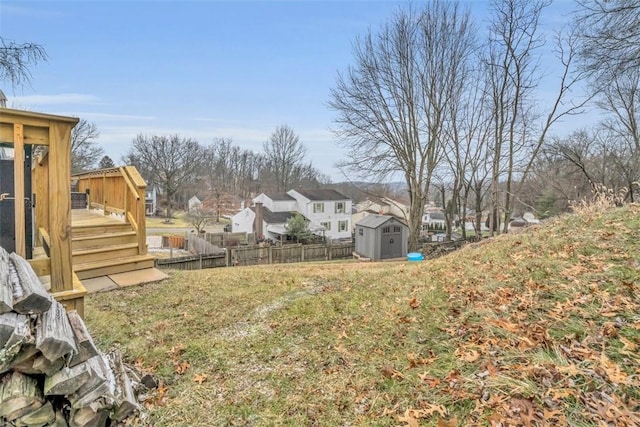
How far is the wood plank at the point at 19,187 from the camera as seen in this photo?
261 centimetres

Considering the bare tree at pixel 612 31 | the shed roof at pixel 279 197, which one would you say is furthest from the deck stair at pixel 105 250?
the shed roof at pixel 279 197

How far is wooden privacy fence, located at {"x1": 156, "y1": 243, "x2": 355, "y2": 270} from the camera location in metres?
12.8

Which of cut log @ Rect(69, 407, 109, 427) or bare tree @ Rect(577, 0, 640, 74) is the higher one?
bare tree @ Rect(577, 0, 640, 74)

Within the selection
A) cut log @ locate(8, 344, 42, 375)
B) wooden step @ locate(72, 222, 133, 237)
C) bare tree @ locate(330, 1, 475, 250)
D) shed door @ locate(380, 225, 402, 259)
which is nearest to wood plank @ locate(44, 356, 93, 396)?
cut log @ locate(8, 344, 42, 375)

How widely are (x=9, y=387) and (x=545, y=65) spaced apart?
18537 mm

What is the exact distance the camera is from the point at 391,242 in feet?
63.9

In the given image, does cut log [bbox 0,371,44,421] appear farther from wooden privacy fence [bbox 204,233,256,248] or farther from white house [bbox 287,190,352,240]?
white house [bbox 287,190,352,240]

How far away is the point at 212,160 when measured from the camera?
1596 inches

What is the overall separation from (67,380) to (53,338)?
0.28 metres

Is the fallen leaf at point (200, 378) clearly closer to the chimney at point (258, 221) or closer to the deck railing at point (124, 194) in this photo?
the deck railing at point (124, 194)

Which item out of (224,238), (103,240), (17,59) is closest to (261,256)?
(224,238)

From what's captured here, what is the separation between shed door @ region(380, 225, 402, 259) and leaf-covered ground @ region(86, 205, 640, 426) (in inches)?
573

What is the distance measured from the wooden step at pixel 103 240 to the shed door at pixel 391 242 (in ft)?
49.1

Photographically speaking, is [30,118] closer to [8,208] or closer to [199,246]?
[8,208]
